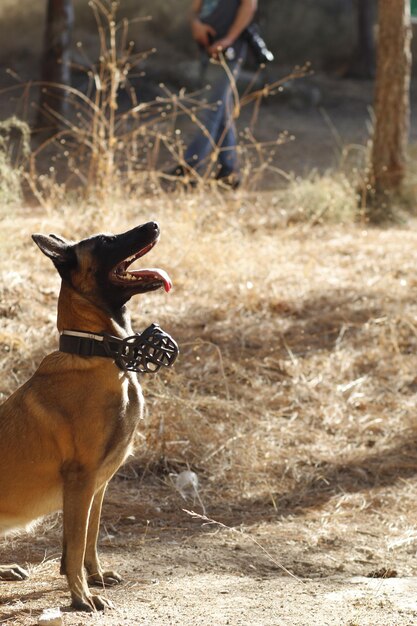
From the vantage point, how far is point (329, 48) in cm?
2252

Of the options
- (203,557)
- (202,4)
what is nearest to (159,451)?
(203,557)

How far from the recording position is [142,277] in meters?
3.50

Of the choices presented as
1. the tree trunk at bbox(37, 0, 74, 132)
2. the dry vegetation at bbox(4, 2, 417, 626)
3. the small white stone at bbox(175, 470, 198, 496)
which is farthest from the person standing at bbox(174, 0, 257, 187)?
the small white stone at bbox(175, 470, 198, 496)

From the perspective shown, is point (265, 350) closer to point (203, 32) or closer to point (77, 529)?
point (77, 529)

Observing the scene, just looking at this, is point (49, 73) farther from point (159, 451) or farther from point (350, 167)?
point (159, 451)

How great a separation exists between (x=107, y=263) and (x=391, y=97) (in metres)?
7.35

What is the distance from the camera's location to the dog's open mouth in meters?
3.44

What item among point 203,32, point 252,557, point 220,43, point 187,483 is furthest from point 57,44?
point 252,557

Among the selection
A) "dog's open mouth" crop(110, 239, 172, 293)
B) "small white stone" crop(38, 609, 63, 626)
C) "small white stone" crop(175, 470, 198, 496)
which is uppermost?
"dog's open mouth" crop(110, 239, 172, 293)

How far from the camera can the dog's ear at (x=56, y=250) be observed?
11.3ft

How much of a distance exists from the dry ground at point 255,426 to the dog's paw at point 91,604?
0.06 m

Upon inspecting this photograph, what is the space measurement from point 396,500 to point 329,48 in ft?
60.7

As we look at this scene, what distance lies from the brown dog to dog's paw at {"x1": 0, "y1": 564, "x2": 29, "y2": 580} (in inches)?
17.7

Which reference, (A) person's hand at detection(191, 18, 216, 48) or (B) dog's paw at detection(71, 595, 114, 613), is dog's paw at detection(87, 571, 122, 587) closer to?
(B) dog's paw at detection(71, 595, 114, 613)
